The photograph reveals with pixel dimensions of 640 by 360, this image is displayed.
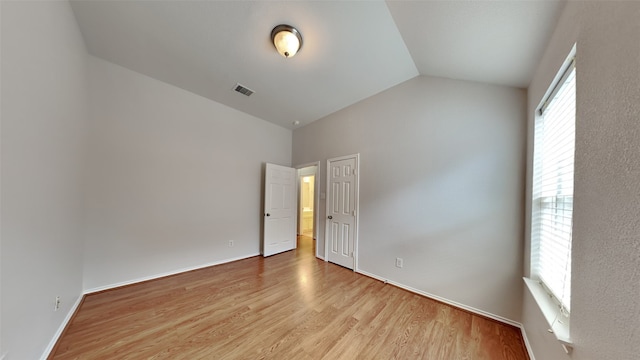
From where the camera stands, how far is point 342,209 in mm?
3459

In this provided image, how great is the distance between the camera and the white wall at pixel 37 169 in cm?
111

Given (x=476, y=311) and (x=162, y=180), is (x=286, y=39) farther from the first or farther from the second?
(x=476, y=311)

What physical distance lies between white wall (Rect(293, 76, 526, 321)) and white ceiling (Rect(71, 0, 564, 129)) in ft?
0.94

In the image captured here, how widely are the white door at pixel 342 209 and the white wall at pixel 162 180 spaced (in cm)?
151

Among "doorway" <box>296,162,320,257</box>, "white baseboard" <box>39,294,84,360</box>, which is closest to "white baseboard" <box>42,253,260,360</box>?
"white baseboard" <box>39,294,84,360</box>

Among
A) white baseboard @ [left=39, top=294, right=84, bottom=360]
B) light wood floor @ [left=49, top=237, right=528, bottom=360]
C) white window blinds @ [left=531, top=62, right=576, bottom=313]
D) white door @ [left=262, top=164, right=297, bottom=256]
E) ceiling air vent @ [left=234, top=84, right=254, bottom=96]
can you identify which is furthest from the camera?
white door @ [left=262, top=164, right=297, bottom=256]

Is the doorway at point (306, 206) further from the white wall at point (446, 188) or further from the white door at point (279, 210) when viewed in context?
the white wall at point (446, 188)

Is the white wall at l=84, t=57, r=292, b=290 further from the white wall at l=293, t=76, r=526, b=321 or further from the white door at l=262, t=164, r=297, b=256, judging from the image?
the white wall at l=293, t=76, r=526, b=321

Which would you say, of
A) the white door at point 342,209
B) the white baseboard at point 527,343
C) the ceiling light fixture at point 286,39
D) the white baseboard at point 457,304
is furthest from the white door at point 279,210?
the white baseboard at point 527,343

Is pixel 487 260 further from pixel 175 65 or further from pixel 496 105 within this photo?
pixel 175 65

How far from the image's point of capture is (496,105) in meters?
2.09

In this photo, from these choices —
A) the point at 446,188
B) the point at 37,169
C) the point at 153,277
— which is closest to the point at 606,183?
the point at 446,188

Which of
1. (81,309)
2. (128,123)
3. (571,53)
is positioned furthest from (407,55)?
(81,309)

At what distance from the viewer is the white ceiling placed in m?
1.51
